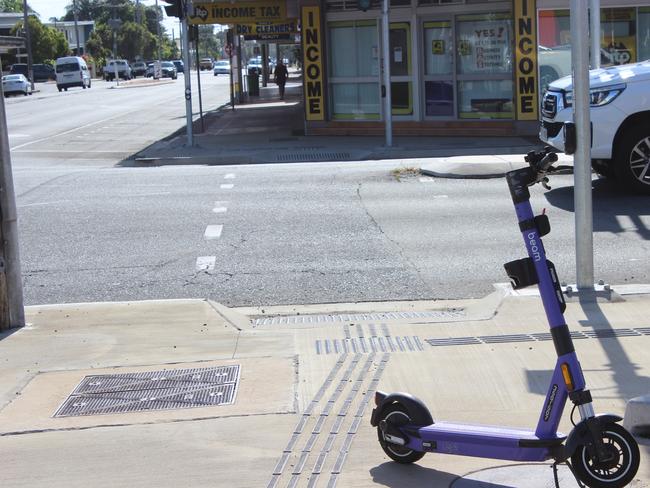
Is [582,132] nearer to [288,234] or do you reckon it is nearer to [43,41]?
[288,234]

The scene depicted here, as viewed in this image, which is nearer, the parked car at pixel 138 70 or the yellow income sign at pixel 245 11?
the yellow income sign at pixel 245 11

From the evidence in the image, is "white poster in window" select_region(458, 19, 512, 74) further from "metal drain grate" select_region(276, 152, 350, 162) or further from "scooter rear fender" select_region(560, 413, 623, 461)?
"scooter rear fender" select_region(560, 413, 623, 461)

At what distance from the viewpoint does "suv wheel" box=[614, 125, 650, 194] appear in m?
12.6

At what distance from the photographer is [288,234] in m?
11.6

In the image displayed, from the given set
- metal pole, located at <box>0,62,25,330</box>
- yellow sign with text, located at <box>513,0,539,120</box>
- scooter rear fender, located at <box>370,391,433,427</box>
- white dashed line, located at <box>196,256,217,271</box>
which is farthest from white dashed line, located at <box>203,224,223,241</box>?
yellow sign with text, located at <box>513,0,539,120</box>

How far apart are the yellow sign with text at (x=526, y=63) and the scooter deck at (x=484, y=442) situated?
18790 mm

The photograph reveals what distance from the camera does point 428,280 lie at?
30.8 feet

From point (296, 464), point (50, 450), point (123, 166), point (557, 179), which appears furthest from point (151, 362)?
point (123, 166)

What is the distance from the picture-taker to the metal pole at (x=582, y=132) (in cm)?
784

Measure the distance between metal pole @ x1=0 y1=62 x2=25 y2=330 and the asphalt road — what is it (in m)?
1.24

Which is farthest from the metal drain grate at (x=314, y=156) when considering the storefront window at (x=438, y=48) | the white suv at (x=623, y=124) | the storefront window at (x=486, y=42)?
the white suv at (x=623, y=124)

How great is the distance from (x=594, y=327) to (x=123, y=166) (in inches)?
606

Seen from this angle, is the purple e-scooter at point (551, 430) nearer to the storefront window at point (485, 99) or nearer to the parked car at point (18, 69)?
the storefront window at point (485, 99)

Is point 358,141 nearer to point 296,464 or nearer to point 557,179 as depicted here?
point 557,179
